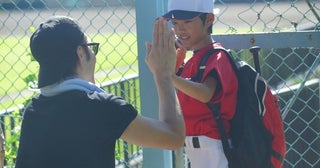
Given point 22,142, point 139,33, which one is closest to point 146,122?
point 22,142

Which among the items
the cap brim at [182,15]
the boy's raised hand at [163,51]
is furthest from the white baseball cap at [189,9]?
the boy's raised hand at [163,51]

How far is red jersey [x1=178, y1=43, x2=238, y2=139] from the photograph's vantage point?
2795mm

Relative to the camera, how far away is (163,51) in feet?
8.33

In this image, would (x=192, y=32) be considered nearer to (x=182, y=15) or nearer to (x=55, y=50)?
(x=182, y=15)

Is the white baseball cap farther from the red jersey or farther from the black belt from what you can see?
the black belt

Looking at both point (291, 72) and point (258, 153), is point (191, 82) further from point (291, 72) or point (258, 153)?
point (291, 72)

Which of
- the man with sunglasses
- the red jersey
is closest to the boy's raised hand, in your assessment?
the man with sunglasses

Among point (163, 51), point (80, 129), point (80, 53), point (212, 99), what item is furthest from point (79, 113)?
point (212, 99)

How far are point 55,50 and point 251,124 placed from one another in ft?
2.88

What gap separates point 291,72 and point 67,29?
168 cm

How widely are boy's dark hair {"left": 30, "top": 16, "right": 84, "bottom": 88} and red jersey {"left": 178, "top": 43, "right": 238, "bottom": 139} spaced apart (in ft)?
1.94

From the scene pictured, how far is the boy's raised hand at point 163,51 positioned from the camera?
253 centimetres

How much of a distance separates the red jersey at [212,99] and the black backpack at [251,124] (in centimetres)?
2

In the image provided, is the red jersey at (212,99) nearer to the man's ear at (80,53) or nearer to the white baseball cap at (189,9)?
the white baseball cap at (189,9)
